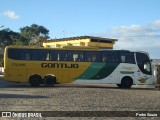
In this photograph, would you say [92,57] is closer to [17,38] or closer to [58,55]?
[58,55]

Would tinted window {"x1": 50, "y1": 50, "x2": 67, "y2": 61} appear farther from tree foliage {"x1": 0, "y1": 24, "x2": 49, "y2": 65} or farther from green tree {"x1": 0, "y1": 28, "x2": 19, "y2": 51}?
green tree {"x1": 0, "y1": 28, "x2": 19, "y2": 51}

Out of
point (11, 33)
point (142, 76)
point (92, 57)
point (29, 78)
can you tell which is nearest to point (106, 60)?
point (92, 57)

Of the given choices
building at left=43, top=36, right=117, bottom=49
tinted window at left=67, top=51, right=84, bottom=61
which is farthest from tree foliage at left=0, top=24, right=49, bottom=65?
tinted window at left=67, top=51, right=84, bottom=61

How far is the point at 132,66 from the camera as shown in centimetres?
3039

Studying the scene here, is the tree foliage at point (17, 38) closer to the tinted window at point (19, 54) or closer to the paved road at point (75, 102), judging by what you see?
the tinted window at point (19, 54)

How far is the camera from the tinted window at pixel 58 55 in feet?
97.8

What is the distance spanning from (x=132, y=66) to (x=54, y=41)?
43.5m

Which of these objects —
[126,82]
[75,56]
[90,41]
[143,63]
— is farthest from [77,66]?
[90,41]

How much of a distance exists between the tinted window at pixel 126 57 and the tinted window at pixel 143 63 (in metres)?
0.46

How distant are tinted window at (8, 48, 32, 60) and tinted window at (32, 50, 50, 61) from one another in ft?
1.24

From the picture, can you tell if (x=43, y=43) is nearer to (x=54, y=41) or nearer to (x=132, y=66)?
(x=54, y=41)

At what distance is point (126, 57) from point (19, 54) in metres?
8.28

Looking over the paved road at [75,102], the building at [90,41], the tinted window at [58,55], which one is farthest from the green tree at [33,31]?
the paved road at [75,102]

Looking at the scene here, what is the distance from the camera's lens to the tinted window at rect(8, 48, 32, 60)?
2905 cm
